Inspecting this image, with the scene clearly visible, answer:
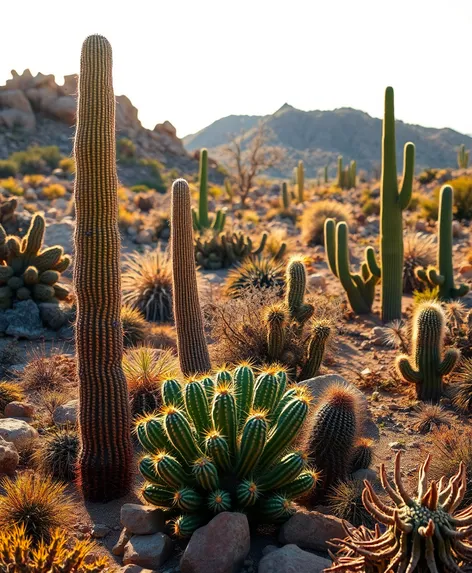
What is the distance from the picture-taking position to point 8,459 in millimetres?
5914

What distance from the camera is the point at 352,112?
111438 millimetres

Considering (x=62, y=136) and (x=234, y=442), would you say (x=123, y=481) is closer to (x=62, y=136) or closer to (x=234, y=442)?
(x=234, y=442)

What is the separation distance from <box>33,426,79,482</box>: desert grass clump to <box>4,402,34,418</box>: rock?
3.61ft

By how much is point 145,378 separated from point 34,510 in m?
2.61

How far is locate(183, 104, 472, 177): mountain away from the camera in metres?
A: 94.9

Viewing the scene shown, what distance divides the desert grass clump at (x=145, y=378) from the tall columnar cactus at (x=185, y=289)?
291mm

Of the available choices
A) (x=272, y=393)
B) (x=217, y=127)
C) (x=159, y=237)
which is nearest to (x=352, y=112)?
(x=217, y=127)

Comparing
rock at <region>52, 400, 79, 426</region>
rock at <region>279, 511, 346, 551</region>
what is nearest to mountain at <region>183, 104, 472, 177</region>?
rock at <region>52, 400, 79, 426</region>

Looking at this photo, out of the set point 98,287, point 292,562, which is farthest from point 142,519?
point 98,287

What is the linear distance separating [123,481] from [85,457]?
39cm

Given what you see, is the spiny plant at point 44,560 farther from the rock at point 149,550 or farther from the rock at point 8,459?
the rock at point 8,459

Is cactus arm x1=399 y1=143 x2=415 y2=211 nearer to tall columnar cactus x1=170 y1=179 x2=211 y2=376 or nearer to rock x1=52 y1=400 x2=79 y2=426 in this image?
tall columnar cactus x1=170 y1=179 x2=211 y2=376

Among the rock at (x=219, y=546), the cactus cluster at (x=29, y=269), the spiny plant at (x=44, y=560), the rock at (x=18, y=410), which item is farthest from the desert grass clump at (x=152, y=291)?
the spiny plant at (x=44, y=560)

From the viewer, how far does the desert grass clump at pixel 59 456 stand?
6113 millimetres
